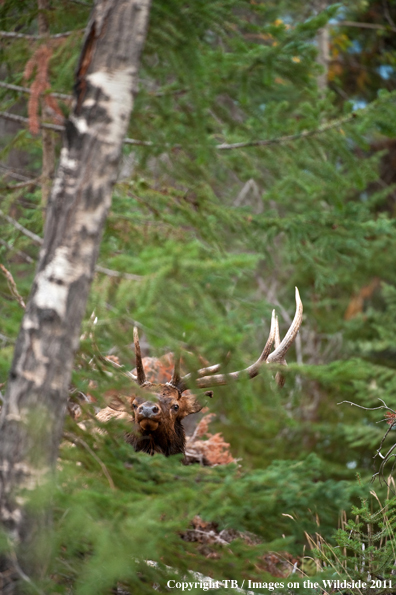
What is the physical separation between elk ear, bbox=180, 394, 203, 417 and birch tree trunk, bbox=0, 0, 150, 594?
9.05 feet

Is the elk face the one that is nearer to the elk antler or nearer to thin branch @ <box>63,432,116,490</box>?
the elk antler

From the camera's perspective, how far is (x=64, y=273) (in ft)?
7.93

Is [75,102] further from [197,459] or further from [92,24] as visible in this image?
[197,459]

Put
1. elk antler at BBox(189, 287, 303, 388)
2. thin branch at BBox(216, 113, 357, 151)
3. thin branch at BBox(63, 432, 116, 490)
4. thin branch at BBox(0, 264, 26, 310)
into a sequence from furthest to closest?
thin branch at BBox(216, 113, 357, 151), elk antler at BBox(189, 287, 303, 388), thin branch at BBox(0, 264, 26, 310), thin branch at BBox(63, 432, 116, 490)

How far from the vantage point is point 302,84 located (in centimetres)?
477

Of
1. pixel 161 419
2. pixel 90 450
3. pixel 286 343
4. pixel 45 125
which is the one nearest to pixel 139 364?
pixel 161 419

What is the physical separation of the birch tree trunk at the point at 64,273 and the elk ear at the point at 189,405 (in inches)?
109

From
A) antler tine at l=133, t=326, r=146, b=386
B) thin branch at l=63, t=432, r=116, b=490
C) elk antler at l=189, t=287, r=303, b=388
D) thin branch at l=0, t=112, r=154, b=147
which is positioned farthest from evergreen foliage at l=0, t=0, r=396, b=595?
antler tine at l=133, t=326, r=146, b=386

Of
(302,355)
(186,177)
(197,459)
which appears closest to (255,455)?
Result: (302,355)

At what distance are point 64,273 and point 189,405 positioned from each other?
118 inches

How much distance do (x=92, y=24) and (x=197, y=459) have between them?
14.9ft

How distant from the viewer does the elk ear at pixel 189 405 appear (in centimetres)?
511

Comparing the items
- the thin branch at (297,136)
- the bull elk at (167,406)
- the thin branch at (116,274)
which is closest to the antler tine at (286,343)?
the bull elk at (167,406)

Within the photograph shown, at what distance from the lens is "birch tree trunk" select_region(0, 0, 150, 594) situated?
234 centimetres
